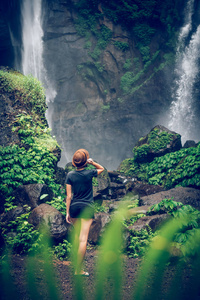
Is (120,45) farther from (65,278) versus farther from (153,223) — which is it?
(65,278)

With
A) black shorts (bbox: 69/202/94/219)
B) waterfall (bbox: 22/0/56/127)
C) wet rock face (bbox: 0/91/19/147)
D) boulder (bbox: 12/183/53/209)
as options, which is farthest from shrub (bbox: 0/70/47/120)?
waterfall (bbox: 22/0/56/127)

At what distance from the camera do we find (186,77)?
75.2ft

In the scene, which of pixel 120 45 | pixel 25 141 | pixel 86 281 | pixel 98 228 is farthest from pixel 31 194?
pixel 120 45

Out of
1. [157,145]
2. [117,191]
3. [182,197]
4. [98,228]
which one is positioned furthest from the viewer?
[157,145]

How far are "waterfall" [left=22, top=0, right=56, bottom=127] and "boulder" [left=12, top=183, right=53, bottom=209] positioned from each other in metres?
18.9

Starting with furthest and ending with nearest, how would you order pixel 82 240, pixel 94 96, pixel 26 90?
pixel 94 96 < pixel 26 90 < pixel 82 240

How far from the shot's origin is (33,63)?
23.1m

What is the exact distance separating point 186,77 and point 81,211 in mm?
23619

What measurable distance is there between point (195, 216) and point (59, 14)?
25.2 meters

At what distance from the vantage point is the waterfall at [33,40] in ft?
70.6

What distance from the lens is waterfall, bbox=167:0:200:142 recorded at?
74.6ft

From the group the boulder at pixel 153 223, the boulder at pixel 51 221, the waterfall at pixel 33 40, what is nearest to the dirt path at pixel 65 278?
the boulder at pixel 51 221

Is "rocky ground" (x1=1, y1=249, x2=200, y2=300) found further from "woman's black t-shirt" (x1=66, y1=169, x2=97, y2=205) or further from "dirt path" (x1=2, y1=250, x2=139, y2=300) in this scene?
"woman's black t-shirt" (x1=66, y1=169, x2=97, y2=205)

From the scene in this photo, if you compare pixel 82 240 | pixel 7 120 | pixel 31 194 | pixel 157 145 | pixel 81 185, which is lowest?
pixel 82 240
